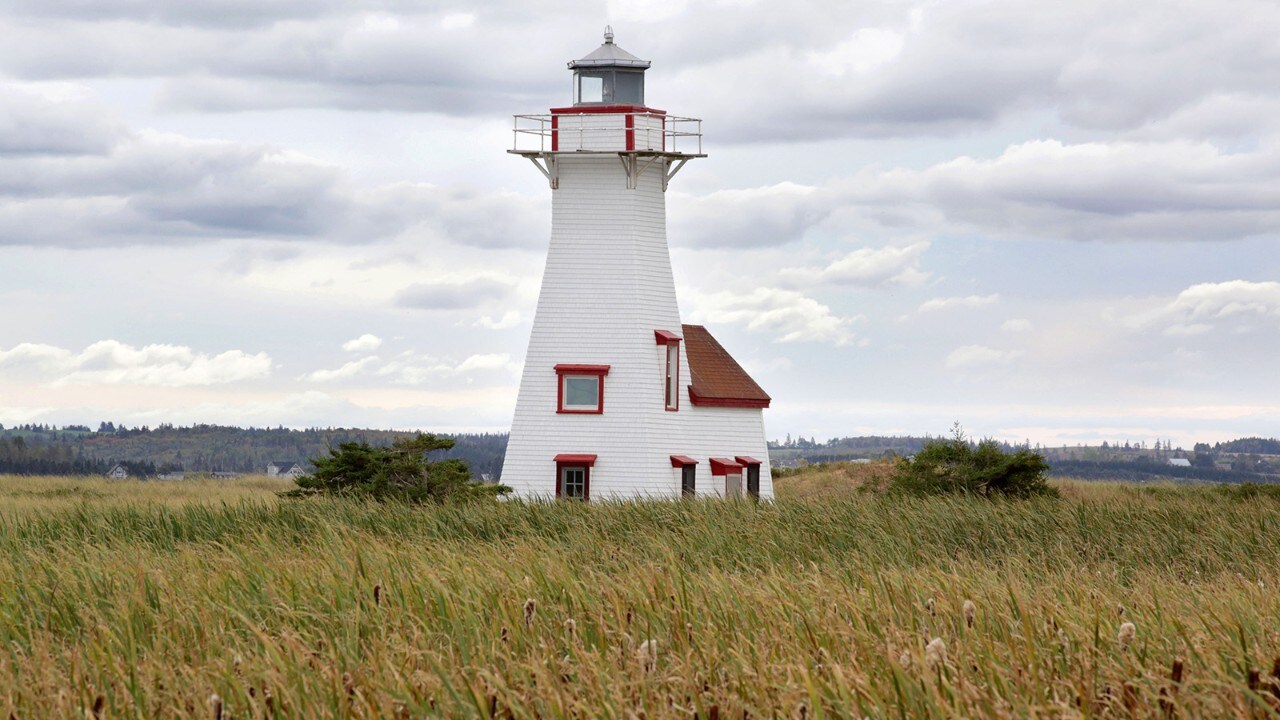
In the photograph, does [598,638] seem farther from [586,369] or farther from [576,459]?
[586,369]

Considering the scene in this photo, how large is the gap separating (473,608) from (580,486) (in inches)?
813

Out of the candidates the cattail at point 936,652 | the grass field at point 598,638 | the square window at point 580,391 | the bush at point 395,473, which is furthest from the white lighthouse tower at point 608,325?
the cattail at point 936,652

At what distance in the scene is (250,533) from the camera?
1659 cm

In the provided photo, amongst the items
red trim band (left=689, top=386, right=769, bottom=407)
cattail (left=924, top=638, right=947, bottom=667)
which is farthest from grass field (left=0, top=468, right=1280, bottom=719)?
red trim band (left=689, top=386, right=769, bottom=407)

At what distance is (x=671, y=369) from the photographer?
30.5 metres

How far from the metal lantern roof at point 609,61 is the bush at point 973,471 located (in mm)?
11372

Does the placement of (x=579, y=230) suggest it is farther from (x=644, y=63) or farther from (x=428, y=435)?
(x=428, y=435)

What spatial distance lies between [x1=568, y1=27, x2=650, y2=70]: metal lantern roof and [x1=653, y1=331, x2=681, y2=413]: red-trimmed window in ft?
21.3

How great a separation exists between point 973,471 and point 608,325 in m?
8.81

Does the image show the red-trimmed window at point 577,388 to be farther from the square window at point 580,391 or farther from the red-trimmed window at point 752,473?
the red-trimmed window at point 752,473

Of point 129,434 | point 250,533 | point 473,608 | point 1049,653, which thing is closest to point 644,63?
point 250,533

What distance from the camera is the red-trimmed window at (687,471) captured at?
1171 inches

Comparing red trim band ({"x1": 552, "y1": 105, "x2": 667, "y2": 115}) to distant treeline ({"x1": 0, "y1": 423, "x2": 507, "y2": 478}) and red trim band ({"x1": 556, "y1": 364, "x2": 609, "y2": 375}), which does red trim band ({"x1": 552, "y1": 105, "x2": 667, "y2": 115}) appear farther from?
distant treeline ({"x1": 0, "y1": 423, "x2": 507, "y2": 478})

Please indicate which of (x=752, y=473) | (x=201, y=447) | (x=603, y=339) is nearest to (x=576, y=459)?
(x=603, y=339)
